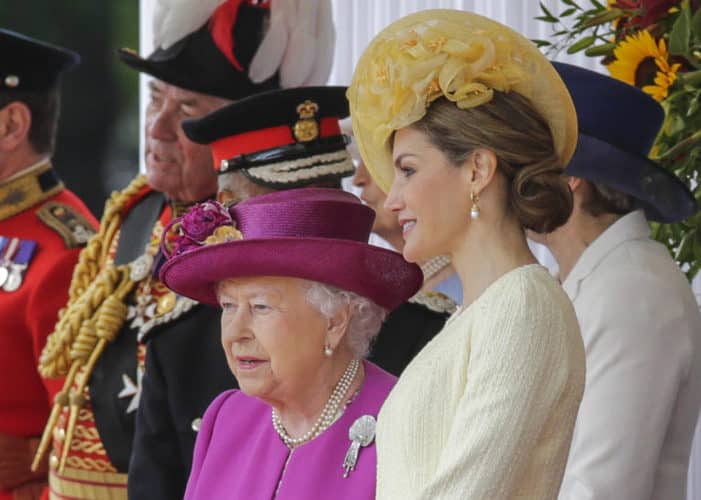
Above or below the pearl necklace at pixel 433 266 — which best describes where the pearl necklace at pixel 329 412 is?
above

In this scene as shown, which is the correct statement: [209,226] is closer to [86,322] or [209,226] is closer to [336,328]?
[336,328]

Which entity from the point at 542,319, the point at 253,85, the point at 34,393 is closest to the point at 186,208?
the point at 253,85

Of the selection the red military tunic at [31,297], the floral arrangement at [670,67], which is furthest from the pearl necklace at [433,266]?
the red military tunic at [31,297]

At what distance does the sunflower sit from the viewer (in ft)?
9.95

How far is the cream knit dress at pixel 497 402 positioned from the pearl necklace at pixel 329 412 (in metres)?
0.57

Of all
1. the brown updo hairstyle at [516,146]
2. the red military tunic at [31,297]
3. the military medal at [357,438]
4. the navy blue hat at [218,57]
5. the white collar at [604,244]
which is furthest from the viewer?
the red military tunic at [31,297]

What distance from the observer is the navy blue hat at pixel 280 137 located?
11.6 ft

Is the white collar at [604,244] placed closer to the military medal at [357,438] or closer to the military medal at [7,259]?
the military medal at [357,438]

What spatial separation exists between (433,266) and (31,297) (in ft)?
3.96

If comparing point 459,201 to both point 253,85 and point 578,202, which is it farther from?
point 253,85

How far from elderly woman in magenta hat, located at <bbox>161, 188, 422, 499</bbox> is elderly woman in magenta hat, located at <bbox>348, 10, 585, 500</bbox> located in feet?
1.46

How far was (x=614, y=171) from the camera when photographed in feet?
10.2

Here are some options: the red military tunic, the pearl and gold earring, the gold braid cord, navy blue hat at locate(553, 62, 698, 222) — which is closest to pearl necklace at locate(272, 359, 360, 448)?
navy blue hat at locate(553, 62, 698, 222)

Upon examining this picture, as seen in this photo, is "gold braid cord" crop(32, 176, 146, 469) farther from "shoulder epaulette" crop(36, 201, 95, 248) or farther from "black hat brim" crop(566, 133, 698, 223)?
"black hat brim" crop(566, 133, 698, 223)
